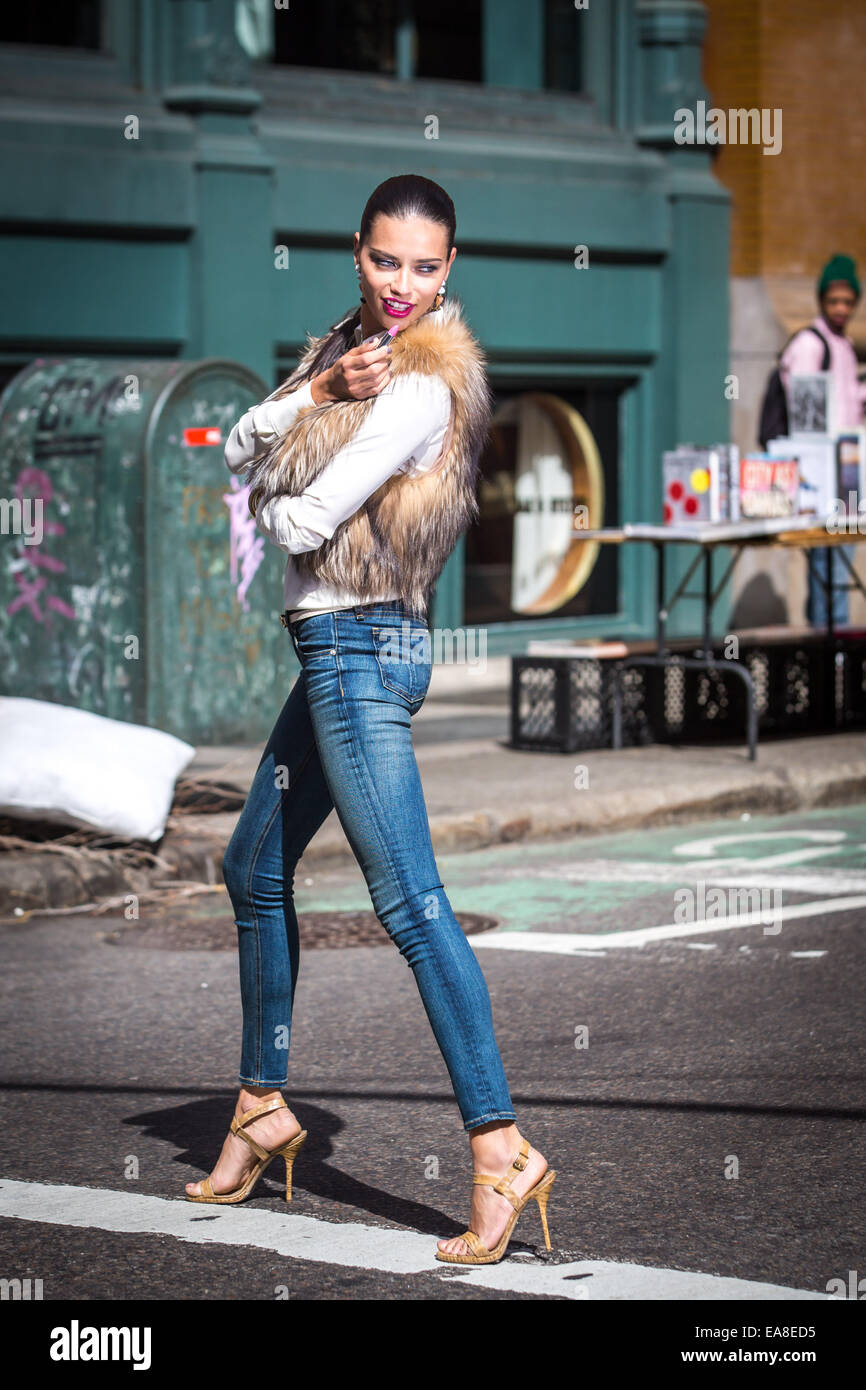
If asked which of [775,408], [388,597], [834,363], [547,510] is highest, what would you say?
[834,363]

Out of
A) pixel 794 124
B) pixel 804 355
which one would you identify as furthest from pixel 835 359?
pixel 794 124

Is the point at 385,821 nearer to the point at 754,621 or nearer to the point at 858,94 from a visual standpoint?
the point at 754,621

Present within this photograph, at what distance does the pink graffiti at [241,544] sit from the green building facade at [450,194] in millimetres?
871

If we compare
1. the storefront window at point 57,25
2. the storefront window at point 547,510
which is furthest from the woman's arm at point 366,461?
the storefront window at point 547,510

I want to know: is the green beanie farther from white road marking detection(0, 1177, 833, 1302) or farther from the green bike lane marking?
white road marking detection(0, 1177, 833, 1302)

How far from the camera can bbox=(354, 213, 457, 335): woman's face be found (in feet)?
13.8

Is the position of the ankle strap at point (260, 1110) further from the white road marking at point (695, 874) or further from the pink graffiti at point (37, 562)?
the pink graffiti at point (37, 562)

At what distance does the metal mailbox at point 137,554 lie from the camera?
1013 cm

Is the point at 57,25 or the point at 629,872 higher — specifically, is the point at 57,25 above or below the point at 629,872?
above

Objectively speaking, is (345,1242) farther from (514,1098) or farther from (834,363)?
(834,363)

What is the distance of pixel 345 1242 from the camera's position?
4.20m

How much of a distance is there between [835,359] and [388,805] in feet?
32.8
